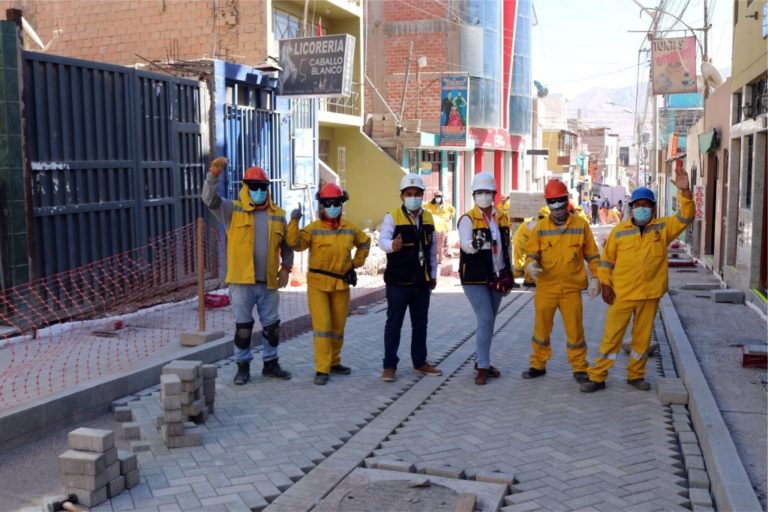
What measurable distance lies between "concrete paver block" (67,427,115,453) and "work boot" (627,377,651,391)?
15.1ft

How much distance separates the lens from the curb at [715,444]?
4.40 meters

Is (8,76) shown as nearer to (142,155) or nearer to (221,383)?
(142,155)

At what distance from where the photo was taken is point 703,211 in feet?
58.1

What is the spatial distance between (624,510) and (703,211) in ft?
47.6

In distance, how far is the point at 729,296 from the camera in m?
11.6

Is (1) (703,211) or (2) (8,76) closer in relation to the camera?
(2) (8,76)

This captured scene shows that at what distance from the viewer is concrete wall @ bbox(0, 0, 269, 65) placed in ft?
56.4

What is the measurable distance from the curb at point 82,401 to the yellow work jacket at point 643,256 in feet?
13.6

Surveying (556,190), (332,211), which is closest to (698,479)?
(556,190)

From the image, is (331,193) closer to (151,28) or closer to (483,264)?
(483,264)

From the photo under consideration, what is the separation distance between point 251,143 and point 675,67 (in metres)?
12.7

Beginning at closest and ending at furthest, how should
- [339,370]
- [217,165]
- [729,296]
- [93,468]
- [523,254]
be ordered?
1. [93,468]
2. [217,165]
3. [339,370]
4. [523,254]
5. [729,296]

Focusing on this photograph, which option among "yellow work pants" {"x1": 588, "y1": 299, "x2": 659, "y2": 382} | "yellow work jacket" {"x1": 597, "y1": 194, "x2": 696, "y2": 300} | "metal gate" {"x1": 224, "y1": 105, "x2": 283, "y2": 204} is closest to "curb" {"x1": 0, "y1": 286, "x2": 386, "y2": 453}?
→ "yellow work pants" {"x1": 588, "y1": 299, "x2": 659, "y2": 382}

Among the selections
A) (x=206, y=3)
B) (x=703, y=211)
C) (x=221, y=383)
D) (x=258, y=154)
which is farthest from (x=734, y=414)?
(x=206, y=3)
